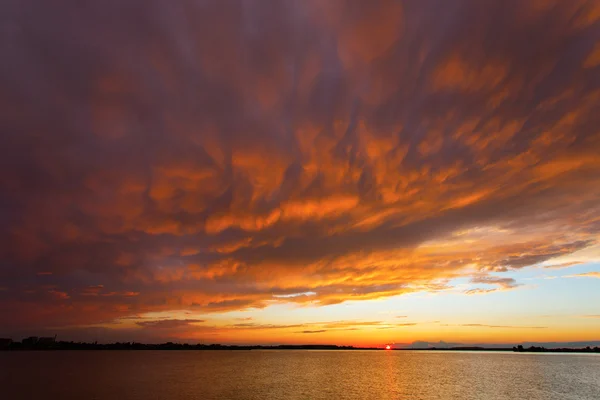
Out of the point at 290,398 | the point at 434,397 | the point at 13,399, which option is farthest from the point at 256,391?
the point at 13,399

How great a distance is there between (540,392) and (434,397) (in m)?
28.8

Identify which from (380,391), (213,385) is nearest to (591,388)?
(380,391)

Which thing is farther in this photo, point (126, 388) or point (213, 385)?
point (213, 385)

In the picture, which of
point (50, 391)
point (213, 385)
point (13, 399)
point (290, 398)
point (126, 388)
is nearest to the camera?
point (13, 399)

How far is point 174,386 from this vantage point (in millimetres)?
81125

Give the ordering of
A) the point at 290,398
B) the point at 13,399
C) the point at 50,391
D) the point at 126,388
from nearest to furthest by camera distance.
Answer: the point at 13,399 → the point at 290,398 → the point at 50,391 → the point at 126,388

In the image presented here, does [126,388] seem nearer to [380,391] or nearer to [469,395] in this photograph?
[380,391]

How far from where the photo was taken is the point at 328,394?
73.2m

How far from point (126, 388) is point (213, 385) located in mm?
18882

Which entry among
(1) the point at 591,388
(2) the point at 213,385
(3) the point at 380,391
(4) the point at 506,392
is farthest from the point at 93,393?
(1) the point at 591,388

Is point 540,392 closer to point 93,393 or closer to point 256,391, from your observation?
point 256,391

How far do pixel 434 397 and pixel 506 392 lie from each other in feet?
67.3

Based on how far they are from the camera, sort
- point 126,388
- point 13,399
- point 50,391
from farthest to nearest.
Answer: point 126,388 → point 50,391 → point 13,399

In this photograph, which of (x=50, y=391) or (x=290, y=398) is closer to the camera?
(x=290, y=398)
